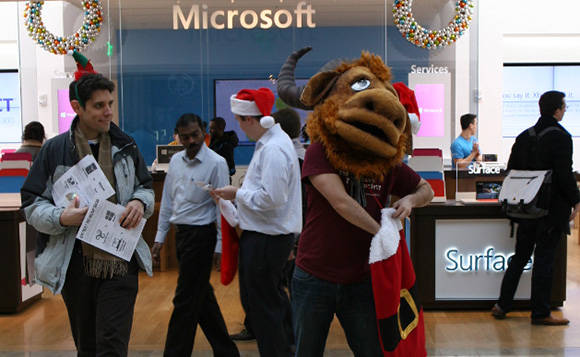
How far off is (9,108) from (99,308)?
36.3 feet

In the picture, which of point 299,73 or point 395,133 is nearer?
point 395,133

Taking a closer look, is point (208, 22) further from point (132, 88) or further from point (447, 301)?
point (447, 301)

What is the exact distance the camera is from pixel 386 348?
6.44ft

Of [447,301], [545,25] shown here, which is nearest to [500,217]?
[447,301]

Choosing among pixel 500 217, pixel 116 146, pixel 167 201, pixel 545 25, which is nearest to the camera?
pixel 116 146

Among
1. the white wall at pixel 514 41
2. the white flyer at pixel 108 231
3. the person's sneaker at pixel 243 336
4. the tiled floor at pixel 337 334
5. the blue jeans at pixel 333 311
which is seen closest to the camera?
the blue jeans at pixel 333 311

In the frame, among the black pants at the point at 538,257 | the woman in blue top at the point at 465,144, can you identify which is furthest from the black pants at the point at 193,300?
the woman in blue top at the point at 465,144

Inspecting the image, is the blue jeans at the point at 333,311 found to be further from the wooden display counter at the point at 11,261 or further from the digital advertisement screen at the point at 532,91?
the digital advertisement screen at the point at 532,91

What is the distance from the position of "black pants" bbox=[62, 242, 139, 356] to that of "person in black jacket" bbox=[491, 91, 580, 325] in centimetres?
288

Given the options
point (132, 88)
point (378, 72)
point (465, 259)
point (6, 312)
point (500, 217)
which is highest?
point (132, 88)

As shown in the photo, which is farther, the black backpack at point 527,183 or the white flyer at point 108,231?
the black backpack at point 527,183

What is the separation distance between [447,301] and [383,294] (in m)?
2.72

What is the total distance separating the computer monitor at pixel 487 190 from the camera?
461 centimetres

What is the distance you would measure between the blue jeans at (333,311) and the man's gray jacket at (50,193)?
716mm
